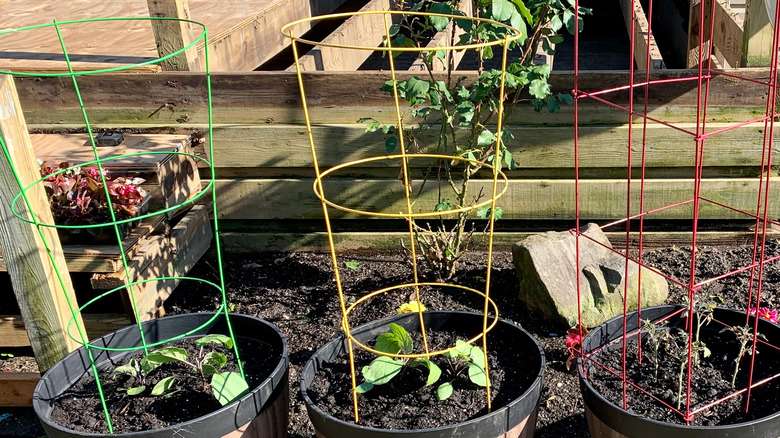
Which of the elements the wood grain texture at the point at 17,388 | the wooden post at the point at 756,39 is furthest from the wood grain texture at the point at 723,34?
the wood grain texture at the point at 17,388

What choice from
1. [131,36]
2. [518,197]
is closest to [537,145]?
[518,197]

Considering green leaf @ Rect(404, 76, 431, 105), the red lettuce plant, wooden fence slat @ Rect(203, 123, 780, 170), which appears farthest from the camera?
wooden fence slat @ Rect(203, 123, 780, 170)

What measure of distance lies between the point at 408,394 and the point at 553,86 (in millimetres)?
1775

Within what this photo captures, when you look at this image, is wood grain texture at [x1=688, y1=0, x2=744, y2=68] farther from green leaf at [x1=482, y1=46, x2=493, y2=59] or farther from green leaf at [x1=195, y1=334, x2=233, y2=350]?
green leaf at [x1=195, y1=334, x2=233, y2=350]

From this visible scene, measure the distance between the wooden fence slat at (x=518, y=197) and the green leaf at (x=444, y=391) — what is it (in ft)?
4.85

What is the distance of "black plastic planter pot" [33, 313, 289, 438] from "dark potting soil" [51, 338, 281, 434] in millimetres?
37

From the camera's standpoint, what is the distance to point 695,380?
8.32 ft

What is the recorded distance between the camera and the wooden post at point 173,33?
3604 millimetres

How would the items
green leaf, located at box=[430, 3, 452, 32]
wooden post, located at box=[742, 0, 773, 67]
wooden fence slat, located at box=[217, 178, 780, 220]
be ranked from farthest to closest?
wooden fence slat, located at box=[217, 178, 780, 220] → wooden post, located at box=[742, 0, 773, 67] → green leaf, located at box=[430, 3, 452, 32]

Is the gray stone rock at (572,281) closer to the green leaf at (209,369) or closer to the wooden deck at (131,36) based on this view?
the green leaf at (209,369)

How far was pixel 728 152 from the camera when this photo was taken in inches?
146

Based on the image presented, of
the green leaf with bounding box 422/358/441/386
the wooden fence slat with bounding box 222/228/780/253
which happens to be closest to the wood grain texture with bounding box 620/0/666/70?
the wooden fence slat with bounding box 222/228/780/253

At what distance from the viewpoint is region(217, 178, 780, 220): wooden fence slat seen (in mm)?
3779

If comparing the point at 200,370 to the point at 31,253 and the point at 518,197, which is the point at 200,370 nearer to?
the point at 31,253
